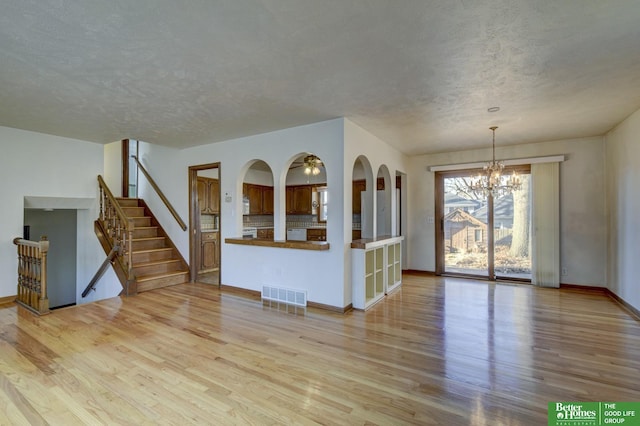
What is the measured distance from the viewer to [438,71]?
2699mm

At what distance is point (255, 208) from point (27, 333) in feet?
17.4

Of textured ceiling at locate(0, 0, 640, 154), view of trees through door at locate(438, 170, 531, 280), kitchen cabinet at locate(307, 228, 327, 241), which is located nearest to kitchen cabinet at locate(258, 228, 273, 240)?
kitchen cabinet at locate(307, 228, 327, 241)

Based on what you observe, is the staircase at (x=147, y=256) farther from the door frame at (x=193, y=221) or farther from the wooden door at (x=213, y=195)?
the wooden door at (x=213, y=195)

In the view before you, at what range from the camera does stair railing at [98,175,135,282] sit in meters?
4.86

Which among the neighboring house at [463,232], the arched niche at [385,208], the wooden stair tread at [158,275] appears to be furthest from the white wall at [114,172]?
the neighboring house at [463,232]

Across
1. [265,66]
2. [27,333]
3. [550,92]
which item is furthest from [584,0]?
[27,333]

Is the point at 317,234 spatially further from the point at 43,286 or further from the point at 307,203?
the point at 43,286

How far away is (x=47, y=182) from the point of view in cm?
503

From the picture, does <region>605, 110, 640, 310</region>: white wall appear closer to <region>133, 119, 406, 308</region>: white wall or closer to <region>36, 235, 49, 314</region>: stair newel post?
<region>133, 119, 406, 308</region>: white wall

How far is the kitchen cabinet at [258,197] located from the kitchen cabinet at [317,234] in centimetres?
141

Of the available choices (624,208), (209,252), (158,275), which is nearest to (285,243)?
(158,275)

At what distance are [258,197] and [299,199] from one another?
3.72ft

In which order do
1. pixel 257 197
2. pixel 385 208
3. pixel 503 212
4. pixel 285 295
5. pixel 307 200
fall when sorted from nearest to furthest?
pixel 285 295
pixel 385 208
pixel 503 212
pixel 307 200
pixel 257 197

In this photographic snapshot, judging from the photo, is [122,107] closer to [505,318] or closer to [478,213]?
[505,318]
